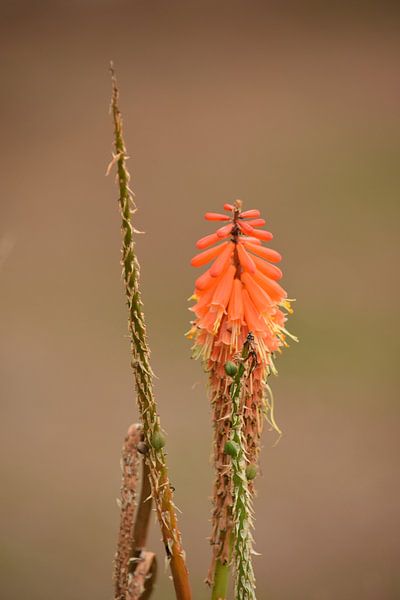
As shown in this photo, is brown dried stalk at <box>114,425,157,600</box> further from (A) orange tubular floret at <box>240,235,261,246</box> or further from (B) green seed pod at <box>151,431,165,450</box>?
(A) orange tubular floret at <box>240,235,261,246</box>

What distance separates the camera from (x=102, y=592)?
1.33m

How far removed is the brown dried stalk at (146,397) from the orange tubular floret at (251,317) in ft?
0.31

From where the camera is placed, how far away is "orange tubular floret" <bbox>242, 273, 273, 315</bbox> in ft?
1.91

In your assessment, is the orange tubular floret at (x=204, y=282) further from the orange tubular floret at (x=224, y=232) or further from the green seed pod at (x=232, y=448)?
the green seed pod at (x=232, y=448)

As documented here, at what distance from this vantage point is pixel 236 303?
0.58 metres

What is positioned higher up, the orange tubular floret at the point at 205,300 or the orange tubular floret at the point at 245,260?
the orange tubular floret at the point at 245,260

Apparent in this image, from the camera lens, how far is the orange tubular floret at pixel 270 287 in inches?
23.4

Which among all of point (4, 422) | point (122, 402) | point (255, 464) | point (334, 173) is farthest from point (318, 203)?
point (255, 464)

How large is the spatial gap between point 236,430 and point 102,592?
3.14ft

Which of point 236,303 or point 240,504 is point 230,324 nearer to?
point 236,303

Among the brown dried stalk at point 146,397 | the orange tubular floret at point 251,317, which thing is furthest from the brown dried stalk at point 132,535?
the orange tubular floret at point 251,317

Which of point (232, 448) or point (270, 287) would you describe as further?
point (270, 287)

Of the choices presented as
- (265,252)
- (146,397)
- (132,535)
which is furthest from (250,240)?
(132,535)

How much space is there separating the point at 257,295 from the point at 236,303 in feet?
0.06
